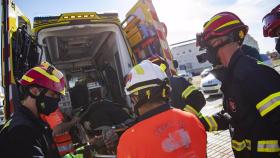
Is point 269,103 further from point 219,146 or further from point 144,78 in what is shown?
point 219,146

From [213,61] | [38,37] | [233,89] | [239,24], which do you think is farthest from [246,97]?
[38,37]

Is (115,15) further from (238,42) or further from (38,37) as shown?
(238,42)

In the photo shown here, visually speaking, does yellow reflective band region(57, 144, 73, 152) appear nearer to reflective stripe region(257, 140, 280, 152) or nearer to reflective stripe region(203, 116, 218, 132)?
reflective stripe region(203, 116, 218, 132)

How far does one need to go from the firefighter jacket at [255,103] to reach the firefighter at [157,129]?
1.54 ft

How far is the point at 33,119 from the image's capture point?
2221 mm

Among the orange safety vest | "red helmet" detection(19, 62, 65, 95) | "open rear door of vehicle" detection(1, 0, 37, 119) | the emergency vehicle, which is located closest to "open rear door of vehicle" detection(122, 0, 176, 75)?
the emergency vehicle

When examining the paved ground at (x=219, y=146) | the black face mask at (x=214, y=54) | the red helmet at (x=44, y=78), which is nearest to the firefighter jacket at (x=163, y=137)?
the black face mask at (x=214, y=54)

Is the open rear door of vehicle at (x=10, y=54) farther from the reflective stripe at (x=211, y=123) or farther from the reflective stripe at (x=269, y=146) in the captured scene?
the reflective stripe at (x=269, y=146)

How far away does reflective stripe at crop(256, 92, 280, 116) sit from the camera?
1737 millimetres

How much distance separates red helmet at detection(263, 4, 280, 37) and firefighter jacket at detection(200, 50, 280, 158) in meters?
1.20

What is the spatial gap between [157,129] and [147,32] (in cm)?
296

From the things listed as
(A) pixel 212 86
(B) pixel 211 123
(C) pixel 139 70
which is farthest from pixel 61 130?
(A) pixel 212 86

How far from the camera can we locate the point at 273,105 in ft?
5.73

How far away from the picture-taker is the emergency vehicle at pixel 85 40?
326 centimetres
